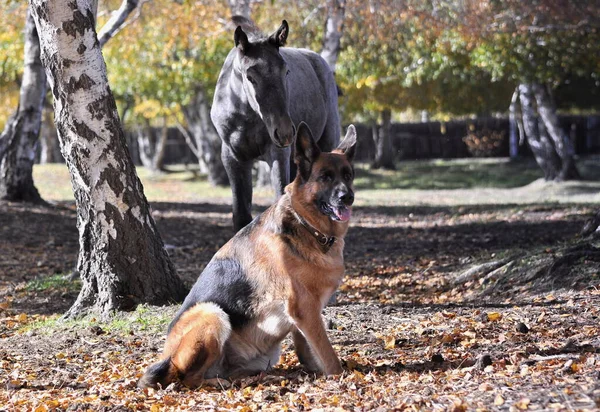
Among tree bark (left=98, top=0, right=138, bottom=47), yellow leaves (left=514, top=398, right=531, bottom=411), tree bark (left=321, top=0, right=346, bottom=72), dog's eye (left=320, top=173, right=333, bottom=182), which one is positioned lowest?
yellow leaves (left=514, top=398, right=531, bottom=411)

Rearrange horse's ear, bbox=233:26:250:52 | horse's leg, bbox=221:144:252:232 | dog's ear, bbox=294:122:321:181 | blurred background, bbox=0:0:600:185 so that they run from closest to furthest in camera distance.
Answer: dog's ear, bbox=294:122:321:181
horse's ear, bbox=233:26:250:52
horse's leg, bbox=221:144:252:232
blurred background, bbox=0:0:600:185

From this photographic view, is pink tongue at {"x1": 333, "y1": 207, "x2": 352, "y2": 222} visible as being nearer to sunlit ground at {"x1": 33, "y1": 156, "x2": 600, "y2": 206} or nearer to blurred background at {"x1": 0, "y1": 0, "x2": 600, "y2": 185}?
blurred background at {"x1": 0, "y1": 0, "x2": 600, "y2": 185}

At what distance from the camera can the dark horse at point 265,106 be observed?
329 inches

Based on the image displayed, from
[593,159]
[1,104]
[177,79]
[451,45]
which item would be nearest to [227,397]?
[451,45]

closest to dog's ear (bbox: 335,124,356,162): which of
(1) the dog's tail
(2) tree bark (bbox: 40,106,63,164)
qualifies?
(1) the dog's tail

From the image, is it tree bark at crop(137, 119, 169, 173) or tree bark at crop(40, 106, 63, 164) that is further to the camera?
tree bark at crop(40, 106, 63, 164)

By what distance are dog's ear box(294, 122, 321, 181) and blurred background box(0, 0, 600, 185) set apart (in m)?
14.2

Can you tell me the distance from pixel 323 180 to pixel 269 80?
9.30 ft

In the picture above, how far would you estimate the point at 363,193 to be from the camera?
27.0 metres

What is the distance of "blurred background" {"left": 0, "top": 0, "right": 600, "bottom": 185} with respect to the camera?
2367 cm

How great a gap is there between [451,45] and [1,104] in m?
23.9

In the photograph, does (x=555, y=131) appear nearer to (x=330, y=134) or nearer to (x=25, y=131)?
(x=25, y=131)

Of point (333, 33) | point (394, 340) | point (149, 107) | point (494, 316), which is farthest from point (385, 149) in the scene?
point (394, 340)

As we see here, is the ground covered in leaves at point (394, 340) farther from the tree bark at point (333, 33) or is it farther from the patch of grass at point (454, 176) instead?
the patch of grass at point (454, 176)
